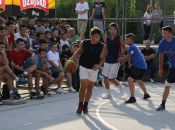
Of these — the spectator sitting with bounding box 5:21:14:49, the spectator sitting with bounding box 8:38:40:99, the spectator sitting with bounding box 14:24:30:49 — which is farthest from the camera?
the spectator sitting with bounding box 14:24:30:49

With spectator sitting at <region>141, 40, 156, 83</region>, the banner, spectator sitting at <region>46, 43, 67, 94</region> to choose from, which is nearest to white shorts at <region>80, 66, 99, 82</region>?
spectator sitting at <region>46, 43, 67, 94</region>

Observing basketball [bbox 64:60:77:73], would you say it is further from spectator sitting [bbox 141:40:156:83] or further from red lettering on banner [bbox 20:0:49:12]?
spectator sitting [bbox 141:40:156:83]

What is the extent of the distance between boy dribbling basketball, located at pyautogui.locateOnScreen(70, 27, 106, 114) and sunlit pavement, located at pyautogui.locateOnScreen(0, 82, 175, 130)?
58cm

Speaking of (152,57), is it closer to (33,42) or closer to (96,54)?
(33,42)

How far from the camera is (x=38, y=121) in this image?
6863 mm

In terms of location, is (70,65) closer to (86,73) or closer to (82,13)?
(86,73)

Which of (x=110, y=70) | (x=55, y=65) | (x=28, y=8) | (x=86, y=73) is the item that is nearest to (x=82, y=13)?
(x=28, y=8)

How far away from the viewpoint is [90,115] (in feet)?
24.6

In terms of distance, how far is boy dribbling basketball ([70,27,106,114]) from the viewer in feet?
24.4

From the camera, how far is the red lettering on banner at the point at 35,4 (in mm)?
12545

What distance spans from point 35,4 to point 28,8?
1.29 feet

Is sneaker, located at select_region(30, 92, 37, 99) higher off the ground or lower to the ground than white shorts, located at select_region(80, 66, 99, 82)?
lower

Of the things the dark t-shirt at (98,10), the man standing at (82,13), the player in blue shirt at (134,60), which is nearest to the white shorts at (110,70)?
the player in blue shirt at (134,60)

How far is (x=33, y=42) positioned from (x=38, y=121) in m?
4.93
